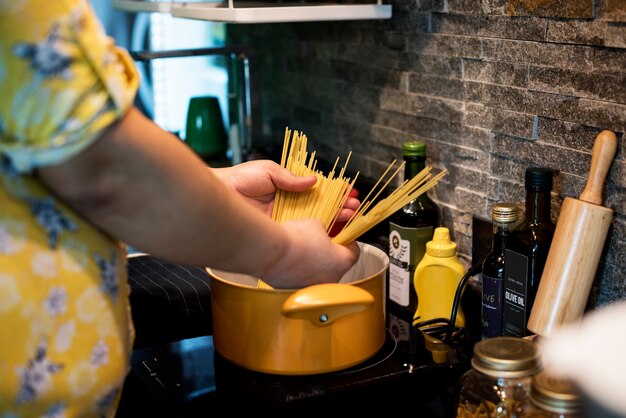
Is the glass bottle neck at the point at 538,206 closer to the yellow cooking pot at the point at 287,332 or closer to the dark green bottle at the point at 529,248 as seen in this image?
the dark green bottle at the point at 529,248

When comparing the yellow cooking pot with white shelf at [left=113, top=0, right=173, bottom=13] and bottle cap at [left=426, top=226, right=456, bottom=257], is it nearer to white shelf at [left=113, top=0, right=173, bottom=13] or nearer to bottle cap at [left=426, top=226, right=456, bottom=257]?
bottle cap at [left=426, top=226, right=456, bottom=257]

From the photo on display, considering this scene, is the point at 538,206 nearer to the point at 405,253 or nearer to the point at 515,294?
the point at 515,294

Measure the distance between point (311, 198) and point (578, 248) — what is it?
1.25ft

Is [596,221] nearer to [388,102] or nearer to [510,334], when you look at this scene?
[510,334]

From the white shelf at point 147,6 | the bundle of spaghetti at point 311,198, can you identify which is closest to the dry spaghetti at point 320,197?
the bundle of spaghetti at point 311,198

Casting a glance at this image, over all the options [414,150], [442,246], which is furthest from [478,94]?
[442,246]

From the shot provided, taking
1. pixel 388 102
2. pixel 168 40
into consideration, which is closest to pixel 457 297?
pixel 388 102

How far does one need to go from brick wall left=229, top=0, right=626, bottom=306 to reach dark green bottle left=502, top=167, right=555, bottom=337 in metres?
0.05

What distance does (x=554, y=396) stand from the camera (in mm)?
839

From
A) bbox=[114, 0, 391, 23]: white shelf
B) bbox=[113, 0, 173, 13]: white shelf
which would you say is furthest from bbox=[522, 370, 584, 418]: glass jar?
bbox=[113, 0, 173, 13]: white shelf

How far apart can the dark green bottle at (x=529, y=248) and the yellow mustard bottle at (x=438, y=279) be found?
0.44 feet

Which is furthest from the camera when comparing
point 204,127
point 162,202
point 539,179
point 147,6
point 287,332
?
point 204,127

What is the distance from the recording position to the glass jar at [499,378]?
36.2 inches

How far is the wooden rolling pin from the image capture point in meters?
1.06
